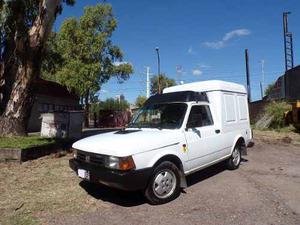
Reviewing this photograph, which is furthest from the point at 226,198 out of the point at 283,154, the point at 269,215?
the point at 283,154

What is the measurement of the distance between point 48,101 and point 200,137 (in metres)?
23.7

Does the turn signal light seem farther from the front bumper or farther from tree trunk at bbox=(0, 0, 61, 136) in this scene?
tree trunk at bbox=(0, 0, 61, 136)

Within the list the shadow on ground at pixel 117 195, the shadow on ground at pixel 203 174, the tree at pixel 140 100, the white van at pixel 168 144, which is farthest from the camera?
the tree at pixel 140 100

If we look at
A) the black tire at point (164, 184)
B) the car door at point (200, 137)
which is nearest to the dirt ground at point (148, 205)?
the black tire at point (164, 184)

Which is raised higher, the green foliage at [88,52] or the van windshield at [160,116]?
the green foliage at [88,52]

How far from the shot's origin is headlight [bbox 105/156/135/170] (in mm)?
5121

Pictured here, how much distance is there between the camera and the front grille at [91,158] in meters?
5.45

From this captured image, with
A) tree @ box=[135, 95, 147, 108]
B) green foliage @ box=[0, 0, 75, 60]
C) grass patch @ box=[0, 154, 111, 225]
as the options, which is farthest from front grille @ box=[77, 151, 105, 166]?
tree @ box=[135, 95, 147, 108]

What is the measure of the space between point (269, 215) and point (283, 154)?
7007mm

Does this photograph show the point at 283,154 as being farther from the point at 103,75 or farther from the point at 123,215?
the point at 103,75

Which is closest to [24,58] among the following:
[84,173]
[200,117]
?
[84,173]

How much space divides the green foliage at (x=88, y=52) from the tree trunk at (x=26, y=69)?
1767 cm

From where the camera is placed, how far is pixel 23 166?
8.67 meters

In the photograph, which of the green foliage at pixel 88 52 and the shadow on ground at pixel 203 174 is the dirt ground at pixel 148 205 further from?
the green foliage at pixel 88 52
